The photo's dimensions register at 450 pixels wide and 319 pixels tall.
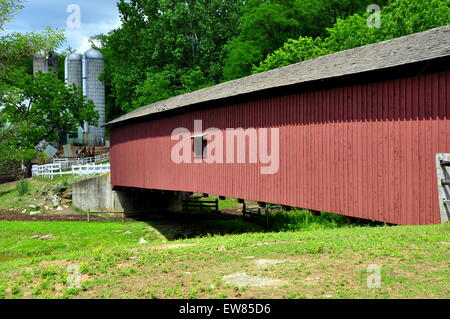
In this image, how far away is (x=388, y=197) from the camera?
10578 mm

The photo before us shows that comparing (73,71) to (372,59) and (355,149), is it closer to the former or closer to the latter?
(372,59)

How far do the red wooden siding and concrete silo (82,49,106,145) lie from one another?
125 ft

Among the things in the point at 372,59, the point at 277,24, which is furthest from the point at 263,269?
the point at 277,24

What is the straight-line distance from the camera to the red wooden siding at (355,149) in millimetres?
9852

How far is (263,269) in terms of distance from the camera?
21.9ft

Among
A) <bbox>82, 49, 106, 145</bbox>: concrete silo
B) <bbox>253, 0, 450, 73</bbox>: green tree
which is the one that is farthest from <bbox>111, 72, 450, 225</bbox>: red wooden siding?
<bbox>82, 49, 106, 145</bbox>: concrete silo

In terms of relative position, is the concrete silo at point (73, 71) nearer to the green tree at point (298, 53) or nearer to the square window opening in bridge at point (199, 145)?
the green tree at point (298, 53)

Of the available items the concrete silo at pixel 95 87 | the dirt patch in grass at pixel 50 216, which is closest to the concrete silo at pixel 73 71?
the concrete silo at pixel 95 87

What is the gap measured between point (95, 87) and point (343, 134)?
45861mm

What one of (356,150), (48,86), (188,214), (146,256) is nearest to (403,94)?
(356,150)

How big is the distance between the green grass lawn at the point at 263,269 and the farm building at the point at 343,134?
186 centimetres

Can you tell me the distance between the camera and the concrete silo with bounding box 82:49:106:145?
171ft

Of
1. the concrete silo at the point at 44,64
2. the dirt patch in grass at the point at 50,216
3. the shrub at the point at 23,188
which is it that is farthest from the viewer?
the concrete silo at the point at 44,64

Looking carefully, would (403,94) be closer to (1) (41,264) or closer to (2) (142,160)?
(1) (41,264)
